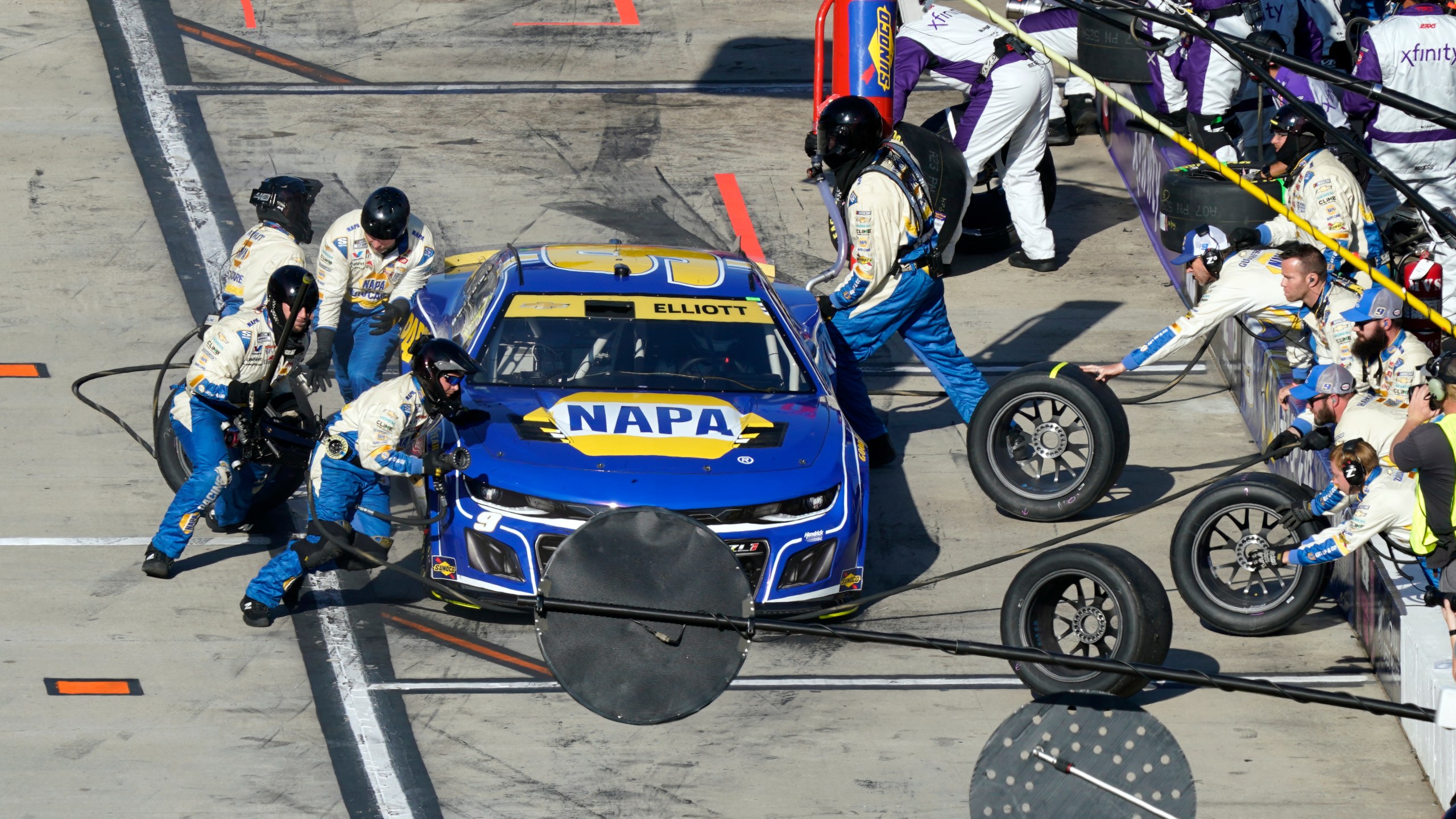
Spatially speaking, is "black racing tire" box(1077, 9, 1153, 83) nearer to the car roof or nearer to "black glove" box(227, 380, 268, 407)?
the car roof

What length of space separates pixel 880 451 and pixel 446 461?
324 centimetres

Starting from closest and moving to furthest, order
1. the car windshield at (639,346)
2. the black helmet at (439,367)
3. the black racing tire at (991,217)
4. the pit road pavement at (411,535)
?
the pit road pavement at (411,535) → the black helmet at (439,367) → the car windshield at (639,346) → the black racing tire at (991,217)

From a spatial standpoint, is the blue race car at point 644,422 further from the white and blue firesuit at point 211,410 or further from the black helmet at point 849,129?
the white and blue firesuit at point 211,410

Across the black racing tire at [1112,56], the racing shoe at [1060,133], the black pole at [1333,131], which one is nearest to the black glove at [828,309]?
the black racing tire at [1112,56]

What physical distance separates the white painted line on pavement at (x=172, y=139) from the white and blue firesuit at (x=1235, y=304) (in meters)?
5.29

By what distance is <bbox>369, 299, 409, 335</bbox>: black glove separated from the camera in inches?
406

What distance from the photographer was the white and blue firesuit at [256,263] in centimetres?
969

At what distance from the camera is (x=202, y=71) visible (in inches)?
663

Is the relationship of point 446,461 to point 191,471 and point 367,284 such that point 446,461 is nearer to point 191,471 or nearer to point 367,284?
point 191,471

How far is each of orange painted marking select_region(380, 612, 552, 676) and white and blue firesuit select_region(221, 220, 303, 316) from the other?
207cm

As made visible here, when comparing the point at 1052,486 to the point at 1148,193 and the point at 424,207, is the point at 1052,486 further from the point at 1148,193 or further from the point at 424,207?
the point at 424,207

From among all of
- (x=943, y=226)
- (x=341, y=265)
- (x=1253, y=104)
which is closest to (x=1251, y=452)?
(x=943, y=226)

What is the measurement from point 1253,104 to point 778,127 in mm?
4493

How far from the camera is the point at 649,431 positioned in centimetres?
840
